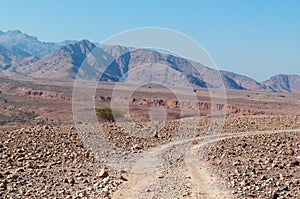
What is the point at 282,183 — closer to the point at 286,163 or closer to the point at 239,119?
the point at 286,163

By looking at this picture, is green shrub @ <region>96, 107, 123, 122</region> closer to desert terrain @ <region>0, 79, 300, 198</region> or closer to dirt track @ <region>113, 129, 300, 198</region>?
desert terrain @ <region>0, 79, 300, 198</region>

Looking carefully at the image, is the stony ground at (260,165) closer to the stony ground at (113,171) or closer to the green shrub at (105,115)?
the stony ground at (113,171)

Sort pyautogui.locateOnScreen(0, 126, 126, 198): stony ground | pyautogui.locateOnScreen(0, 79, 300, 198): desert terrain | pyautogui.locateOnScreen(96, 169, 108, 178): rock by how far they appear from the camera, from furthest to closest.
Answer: pyautogui.locateOnScreen(96, 169, 108, 178): rock, pyautogui.locateOnScreen(0, 79, 300, 198): desert terrain, pyautogui.locateOnScreen(0, 126, 126, 198): stony ground

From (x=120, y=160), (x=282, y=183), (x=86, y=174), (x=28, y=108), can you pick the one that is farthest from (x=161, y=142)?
(x=28, y=108)

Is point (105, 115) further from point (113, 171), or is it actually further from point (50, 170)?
point (50, 170)

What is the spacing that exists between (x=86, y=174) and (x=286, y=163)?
271 inches

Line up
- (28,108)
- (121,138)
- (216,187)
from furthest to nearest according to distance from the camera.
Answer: (28,108) → (121,138) → (216,187)

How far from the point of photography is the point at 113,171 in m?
14.2

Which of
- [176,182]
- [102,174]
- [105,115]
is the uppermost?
[105,115]

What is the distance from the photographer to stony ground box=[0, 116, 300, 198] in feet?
38.1

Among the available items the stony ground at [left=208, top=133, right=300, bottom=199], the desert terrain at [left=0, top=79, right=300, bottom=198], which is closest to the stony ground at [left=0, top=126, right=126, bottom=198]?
the desert terrain at [left=0, top=79, right=300, bottom=198]

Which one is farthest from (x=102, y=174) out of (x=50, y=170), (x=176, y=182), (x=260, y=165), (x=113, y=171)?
(x=260, y=165)

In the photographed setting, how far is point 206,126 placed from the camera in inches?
1080

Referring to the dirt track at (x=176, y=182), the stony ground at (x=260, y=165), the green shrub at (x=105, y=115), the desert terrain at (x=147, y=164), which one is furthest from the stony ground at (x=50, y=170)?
the green shrub at (x=105, y=115)
